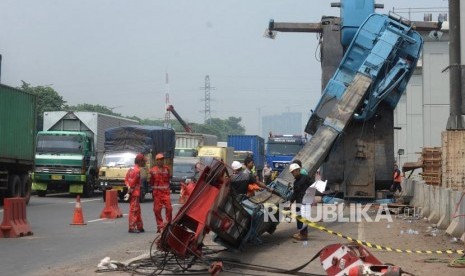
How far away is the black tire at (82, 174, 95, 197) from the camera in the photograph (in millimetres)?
31547

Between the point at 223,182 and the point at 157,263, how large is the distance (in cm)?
155

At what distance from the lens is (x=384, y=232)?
15.9m

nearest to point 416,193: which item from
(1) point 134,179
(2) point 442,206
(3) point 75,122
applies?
(2) point 442,206

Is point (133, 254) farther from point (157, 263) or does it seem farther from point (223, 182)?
point (223, 182)

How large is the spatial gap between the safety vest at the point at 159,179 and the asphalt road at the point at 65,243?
3.71ft

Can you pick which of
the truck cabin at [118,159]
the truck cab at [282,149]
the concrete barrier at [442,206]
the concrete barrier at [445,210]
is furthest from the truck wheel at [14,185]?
the truck cab at [282,149]

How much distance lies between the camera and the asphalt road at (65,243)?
11.3 metres

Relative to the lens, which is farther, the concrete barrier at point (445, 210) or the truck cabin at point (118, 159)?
the truck cabin at point (118, 159)

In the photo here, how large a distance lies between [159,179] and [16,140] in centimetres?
1069

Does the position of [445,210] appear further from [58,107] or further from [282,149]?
[58,107]

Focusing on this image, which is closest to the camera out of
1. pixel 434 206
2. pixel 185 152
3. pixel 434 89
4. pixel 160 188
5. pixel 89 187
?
pixel 160 188

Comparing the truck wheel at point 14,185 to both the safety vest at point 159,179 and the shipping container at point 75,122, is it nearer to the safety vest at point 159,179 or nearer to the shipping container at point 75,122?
the shipping container at point 75,122

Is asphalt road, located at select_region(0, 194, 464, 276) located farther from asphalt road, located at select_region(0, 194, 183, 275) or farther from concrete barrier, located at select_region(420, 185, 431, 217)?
concrete barrier, located at select_region(420, 185, 431, 217)

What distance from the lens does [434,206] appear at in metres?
18.5
